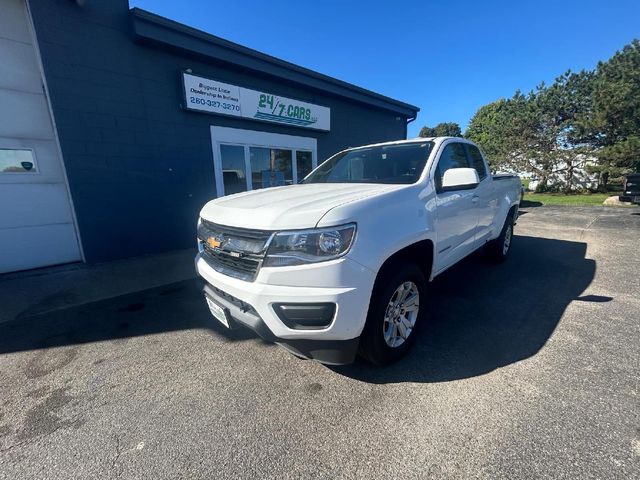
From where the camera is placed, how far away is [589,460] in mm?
1619

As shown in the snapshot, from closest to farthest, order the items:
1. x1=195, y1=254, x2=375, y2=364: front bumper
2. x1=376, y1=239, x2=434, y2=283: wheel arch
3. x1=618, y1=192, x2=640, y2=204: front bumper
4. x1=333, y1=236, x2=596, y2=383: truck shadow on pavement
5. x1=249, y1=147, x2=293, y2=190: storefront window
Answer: x1=195, y1=254, x2=375, y2=364: front bumper, x1=376, y1=239, x2=434, y2=283: wheel arch, x1=333, y1=236, x2=596, y2=383: truck shadow on pavement, x1=249, y1=147, x2=293, y2=190: storefront window, x1=618, y1=192, x2=640, y2=204: front bumper

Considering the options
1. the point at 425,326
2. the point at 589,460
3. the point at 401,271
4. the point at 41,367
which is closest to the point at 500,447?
the point at 589,460

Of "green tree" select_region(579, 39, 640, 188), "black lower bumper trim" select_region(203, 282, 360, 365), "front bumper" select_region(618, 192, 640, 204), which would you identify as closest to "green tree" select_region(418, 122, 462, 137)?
"green tree" select_region(579, 39, 640, 188)

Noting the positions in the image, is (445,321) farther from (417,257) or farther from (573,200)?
(573,200)

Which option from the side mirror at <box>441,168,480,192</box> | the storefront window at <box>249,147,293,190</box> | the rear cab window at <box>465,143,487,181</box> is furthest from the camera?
the storefront window at <box>249,147,293,190</box>

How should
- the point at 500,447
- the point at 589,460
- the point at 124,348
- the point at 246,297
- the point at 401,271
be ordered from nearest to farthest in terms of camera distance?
1. the point at 589,460
2. the point at 500,447
3. the point at 246,297
4. the point at 401,271
5. the point at 124,348

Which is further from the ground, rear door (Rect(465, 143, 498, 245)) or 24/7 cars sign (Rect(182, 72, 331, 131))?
24/7 cars sign (Rect(182, 72, 331, 131))

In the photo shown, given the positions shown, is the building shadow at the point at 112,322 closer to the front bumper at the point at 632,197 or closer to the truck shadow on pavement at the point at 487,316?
the truck shadow on pavement at the point at 487,316

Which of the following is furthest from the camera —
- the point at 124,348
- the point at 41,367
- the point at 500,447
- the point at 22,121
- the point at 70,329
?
the point at 22,121

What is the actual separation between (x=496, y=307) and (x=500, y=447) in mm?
2062

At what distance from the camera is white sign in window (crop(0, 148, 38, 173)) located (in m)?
5.06

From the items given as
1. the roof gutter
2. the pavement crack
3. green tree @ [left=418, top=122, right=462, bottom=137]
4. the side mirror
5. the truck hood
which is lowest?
the pavement crack

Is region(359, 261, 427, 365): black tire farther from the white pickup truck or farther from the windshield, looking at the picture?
the windshield

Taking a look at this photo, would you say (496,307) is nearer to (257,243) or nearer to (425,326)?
(425,326)
